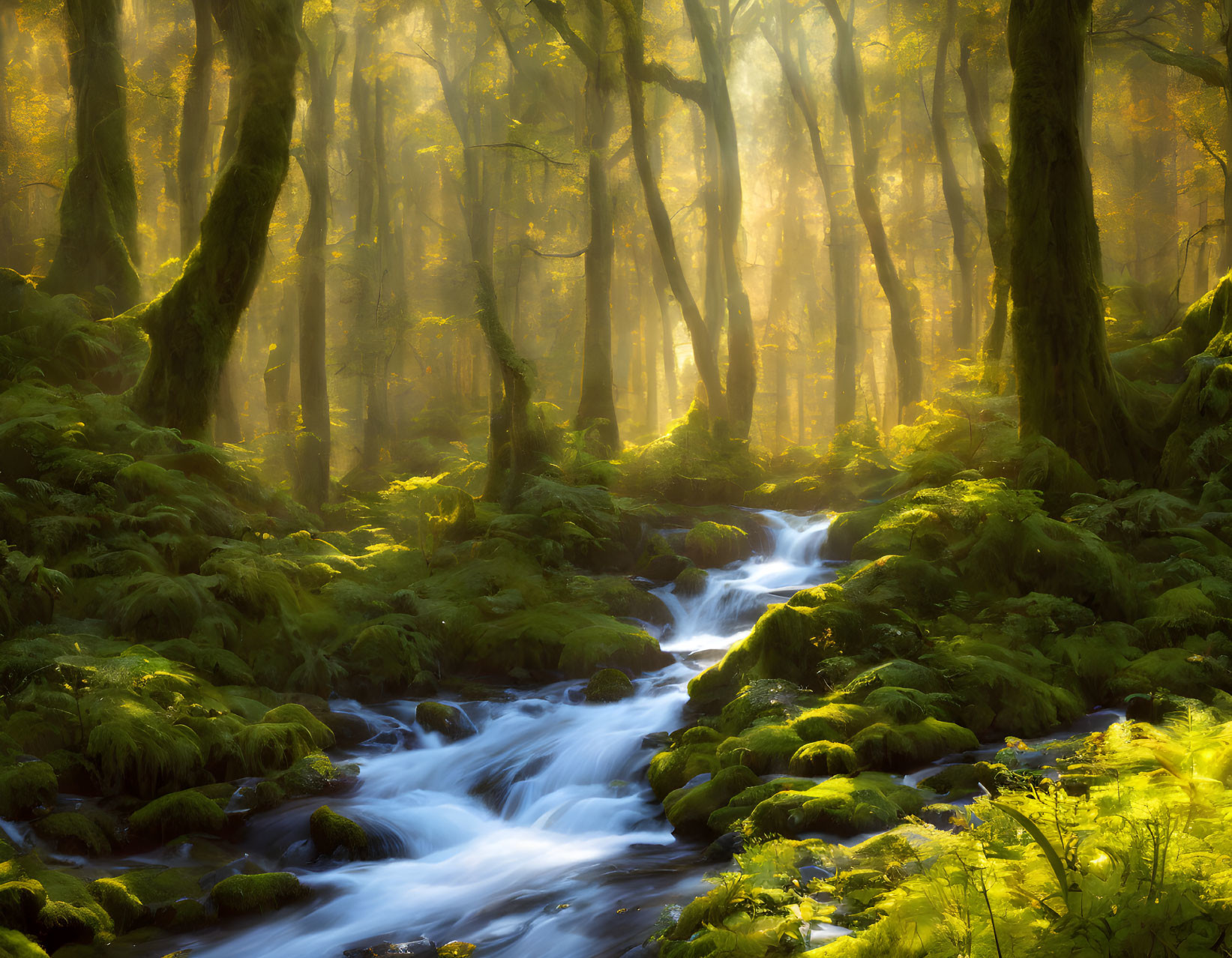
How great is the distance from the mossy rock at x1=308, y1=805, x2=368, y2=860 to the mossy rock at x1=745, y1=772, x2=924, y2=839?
3279mm

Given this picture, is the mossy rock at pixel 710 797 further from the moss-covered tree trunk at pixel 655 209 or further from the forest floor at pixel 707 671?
the moss-covered tree trunk at pixel 655 209

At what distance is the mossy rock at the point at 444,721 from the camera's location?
930 cm

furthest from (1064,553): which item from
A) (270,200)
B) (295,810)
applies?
(270,200)

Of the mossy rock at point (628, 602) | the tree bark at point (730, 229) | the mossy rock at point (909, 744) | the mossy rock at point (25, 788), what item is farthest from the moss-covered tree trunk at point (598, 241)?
the mossy rock at point (25, 788)

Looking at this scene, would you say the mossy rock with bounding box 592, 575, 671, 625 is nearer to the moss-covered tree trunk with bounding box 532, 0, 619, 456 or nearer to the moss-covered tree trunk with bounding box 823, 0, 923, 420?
the moss-covered tree trunk with bounding box 532, 0, 619, 456

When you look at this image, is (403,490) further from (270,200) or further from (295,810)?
(295,810)

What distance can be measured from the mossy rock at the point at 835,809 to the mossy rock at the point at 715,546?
30.3 ft

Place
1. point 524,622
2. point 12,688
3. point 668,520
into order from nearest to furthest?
point 12,688 < point 524,622 < point 668,520

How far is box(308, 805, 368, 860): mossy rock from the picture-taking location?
676 cm

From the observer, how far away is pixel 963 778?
6.04 m

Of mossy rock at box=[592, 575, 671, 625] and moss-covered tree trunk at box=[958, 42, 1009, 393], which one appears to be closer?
mossy rock at box=[592, 575, 671, 625]

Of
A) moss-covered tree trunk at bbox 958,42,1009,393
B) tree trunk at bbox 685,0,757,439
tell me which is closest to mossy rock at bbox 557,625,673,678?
moss-covered tree trunk at bbox 958,42,1009,393

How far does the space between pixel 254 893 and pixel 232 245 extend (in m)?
9.76

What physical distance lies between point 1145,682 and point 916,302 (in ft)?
98.1
